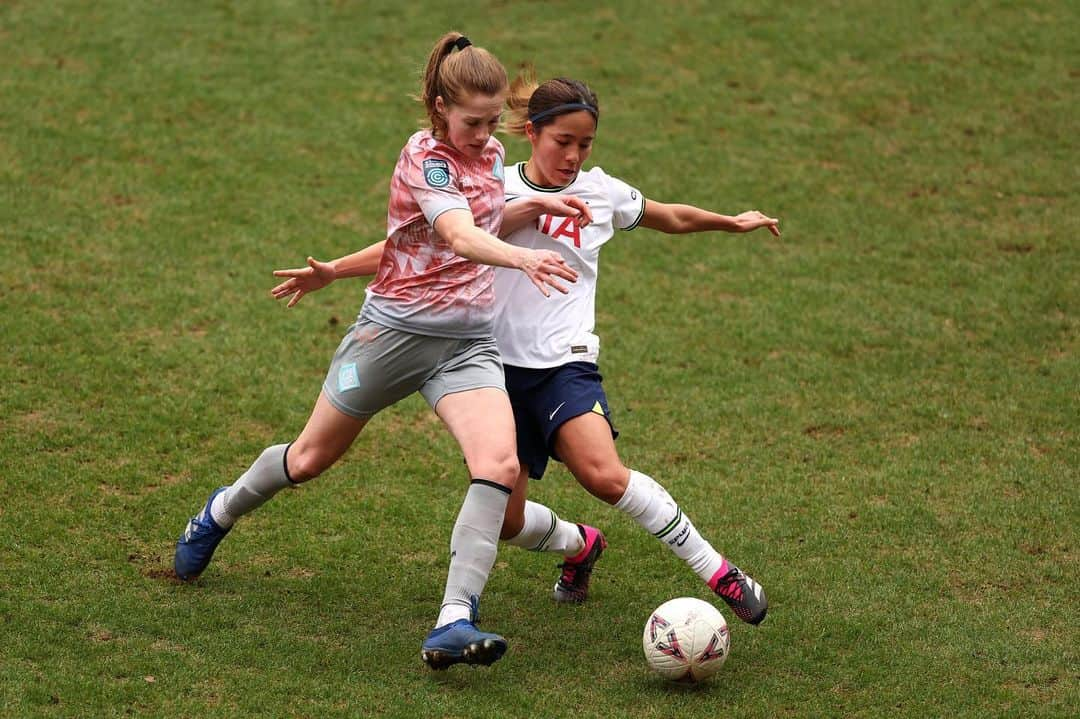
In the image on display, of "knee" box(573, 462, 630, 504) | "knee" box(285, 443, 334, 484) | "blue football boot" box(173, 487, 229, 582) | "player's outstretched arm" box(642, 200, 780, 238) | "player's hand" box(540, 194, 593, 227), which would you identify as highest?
"player's hand" box(540, 194, 593, 227)

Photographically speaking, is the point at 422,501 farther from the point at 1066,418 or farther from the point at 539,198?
the point at 1066,418

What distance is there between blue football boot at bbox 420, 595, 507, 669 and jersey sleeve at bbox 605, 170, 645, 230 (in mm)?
1757

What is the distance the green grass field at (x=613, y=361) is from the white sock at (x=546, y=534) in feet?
0.85

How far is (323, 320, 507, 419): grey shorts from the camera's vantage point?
16.3 feet

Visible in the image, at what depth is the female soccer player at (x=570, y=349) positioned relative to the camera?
5.10 metres

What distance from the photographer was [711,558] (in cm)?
515

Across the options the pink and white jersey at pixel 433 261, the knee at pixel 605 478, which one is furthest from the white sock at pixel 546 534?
the pink and white jersey at pixel 433 261

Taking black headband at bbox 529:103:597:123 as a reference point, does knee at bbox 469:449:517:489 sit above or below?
below

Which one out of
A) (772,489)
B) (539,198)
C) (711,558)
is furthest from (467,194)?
(772,489)

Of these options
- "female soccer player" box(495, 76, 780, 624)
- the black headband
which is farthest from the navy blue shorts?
the black headband

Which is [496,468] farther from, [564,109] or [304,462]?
[564,109]

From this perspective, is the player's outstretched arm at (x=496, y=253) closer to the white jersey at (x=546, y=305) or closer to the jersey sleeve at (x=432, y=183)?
the jersey sleeve at (x=432, y=183)

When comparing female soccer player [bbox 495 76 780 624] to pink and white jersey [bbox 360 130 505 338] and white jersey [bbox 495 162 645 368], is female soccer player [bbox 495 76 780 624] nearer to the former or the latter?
white jersey [bbox 495 162 645 368]

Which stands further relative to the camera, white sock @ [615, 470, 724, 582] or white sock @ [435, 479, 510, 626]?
white sock @ [615, 470, 724, 582]
